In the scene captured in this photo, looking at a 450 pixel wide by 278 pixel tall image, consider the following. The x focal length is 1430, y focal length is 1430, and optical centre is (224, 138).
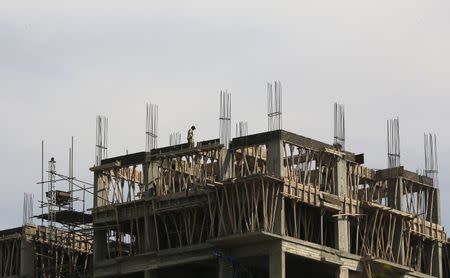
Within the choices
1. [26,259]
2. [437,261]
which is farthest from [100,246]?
[437,261]

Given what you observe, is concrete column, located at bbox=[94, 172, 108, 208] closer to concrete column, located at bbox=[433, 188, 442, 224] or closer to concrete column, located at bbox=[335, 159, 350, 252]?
concrete column, located at bbox=[335, 159, 350, 252]

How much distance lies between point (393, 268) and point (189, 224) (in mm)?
13637

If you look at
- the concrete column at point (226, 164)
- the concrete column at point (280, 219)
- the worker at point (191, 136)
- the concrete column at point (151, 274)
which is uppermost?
the worker at point (191, 136)

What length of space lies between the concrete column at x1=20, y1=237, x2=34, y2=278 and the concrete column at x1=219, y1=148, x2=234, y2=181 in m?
19.7

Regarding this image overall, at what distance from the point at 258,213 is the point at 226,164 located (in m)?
4.19

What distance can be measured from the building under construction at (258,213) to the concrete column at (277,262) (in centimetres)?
6

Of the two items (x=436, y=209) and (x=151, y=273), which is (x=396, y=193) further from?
(x=151, y=273)

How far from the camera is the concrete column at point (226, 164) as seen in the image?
87.2m

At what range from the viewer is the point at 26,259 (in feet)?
331

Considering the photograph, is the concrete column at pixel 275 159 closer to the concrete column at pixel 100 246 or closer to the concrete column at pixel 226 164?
the concrete column at pixel 226 164

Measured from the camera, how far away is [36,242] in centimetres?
10056

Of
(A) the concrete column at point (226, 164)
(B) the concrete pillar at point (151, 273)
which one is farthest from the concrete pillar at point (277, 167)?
(B) the concrete pillar at point (151, 273)

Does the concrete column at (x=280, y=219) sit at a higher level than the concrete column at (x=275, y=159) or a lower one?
lower

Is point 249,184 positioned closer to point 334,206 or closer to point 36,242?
point 334,206
